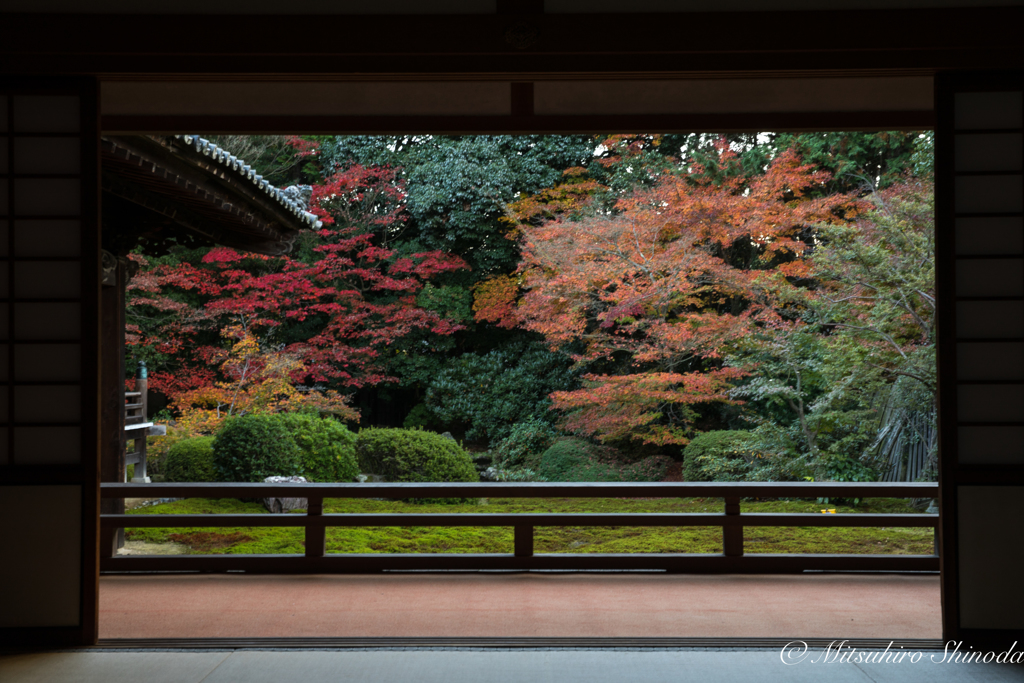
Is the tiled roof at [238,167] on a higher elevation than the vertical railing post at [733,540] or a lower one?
higher

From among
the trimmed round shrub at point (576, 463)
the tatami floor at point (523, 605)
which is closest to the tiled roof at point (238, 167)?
the tatami floor at point (523, 605)

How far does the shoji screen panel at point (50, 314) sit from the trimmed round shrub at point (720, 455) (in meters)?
6.43

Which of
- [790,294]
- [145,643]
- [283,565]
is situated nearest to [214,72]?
[145,643]


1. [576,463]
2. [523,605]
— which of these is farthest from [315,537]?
[576,463]

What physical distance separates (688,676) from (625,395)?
6.09m

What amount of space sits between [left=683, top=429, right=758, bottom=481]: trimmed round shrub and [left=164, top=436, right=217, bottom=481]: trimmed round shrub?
16.8ft

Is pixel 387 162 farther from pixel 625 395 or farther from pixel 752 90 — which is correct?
pixel 752 90

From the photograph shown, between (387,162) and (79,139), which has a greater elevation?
(387,162)

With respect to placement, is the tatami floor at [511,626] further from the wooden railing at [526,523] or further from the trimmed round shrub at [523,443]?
the trimmed round shrub at [523,443]

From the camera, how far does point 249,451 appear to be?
21.6 feet

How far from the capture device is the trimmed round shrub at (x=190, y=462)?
6930 mm

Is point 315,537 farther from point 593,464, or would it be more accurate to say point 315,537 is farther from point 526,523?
point 593,464

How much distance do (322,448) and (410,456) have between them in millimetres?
920

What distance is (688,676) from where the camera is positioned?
2.19 m
